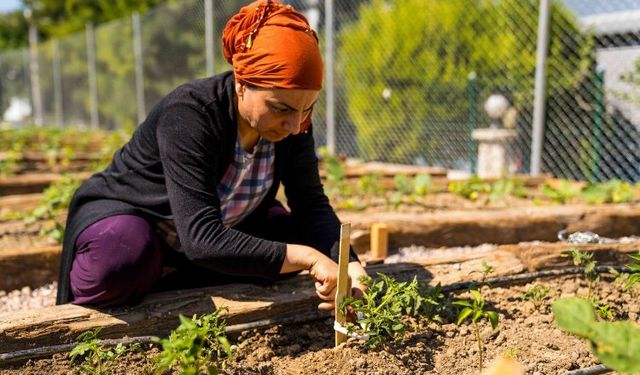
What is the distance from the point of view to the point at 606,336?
117 centimetres

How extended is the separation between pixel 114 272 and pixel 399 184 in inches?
113

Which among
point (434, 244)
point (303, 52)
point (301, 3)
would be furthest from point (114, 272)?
point (301, 3)

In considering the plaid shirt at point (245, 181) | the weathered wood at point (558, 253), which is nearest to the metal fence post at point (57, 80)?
the plaid shirt at point (245, 181)

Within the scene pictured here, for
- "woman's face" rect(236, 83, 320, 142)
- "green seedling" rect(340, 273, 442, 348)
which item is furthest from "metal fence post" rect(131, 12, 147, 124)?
"green seedling" rect(340, 273, 442, 348)

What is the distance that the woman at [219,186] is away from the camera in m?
1.94

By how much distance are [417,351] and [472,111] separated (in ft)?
19.3

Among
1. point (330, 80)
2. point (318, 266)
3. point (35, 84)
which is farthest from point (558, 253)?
point (35, 84)

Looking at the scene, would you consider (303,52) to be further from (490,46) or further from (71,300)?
(490,46)

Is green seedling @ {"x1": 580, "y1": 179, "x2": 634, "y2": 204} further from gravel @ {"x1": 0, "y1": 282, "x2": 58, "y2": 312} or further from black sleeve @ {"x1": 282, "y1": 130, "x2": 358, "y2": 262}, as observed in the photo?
gravel @ {"x1": 0, "y1": 282, "x2": 58, "y2": 312}

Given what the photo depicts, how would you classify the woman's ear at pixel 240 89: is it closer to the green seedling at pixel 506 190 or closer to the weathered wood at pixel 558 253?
the weathered wood at pixel 558 253

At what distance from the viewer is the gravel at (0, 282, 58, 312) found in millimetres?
2914

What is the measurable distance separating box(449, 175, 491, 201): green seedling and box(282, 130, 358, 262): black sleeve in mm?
2503

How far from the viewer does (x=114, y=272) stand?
6.71 ft

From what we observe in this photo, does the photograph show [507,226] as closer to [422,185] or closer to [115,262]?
[422,185]
